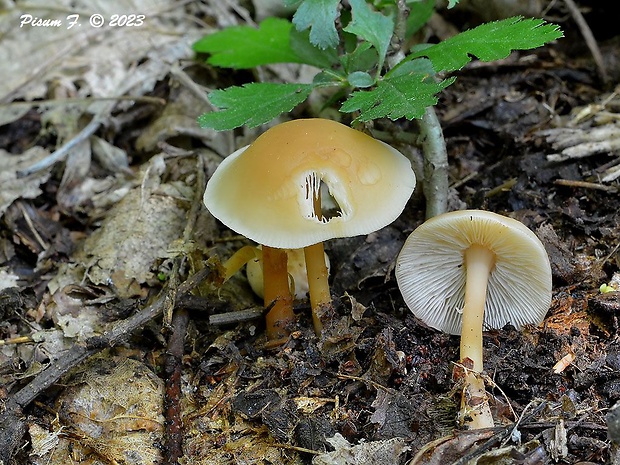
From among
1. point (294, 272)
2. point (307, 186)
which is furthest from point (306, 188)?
point (294, 272)

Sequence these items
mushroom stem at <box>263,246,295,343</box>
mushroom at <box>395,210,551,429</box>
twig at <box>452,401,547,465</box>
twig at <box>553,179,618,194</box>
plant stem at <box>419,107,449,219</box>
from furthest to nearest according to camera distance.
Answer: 1. twig at <box>553,179,618,194</box>
2. plant stem at <box>419,107,449,219</box>
3. mushroom stem at <box>263,246,295,343</box>
4. mushroom at <box>395,210,551,429</box>
5. twig at <box>452,401,547,465</box>

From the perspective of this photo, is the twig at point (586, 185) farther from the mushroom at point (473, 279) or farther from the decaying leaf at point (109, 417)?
the decaying leaf at point (109, 417)

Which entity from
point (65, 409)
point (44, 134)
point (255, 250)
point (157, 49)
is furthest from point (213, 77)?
point (65, 409)

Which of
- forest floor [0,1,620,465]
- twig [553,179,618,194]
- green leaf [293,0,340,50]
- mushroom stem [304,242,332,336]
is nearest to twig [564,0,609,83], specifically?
forest floor [0,1,620,465]

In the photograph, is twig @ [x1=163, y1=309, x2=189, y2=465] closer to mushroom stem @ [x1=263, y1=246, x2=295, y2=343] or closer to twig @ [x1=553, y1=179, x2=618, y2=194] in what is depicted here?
mushroom stem @ [x1=263, y1=246, x2=295, y2=343]

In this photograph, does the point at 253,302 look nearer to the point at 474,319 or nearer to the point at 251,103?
the point at 251,103

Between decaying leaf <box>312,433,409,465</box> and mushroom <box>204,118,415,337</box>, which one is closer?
decaying leaf <box>312,433,409,465</box>

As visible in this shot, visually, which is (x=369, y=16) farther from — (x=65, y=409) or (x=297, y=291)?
(x=65, y=409)

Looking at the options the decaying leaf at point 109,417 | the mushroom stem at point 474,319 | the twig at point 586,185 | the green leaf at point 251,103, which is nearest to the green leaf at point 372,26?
the green leaf at point 251,103
